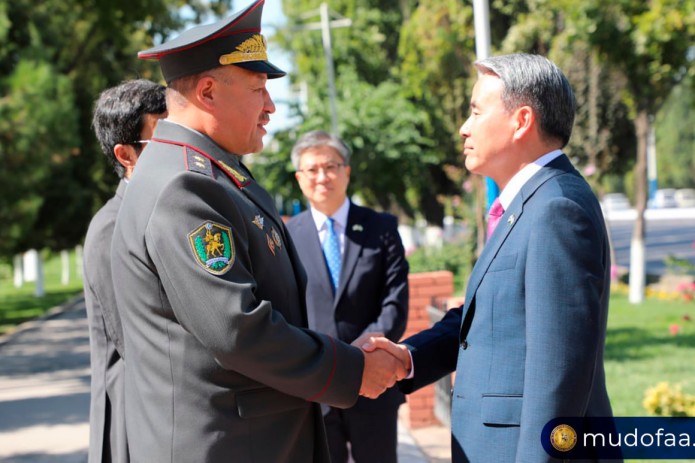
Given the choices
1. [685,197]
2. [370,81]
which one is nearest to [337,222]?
[370,81]

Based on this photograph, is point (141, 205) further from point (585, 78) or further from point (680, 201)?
point (680, 201)

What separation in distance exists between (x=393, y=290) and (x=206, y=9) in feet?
59.4

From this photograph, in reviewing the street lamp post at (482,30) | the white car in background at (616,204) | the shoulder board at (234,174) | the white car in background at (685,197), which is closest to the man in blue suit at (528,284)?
the shoulder board at (234,174)

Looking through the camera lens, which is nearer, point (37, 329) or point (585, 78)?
point (37, 329)

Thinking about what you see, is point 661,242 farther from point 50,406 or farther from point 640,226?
point 50,406

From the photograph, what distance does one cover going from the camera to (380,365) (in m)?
2.62

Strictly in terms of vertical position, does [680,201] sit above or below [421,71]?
below

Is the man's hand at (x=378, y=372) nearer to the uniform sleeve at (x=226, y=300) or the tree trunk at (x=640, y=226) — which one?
the uniform sleeve at (x=226, y=300)

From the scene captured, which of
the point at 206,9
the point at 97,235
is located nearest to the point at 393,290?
the point at 97,235

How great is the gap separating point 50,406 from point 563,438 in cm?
754

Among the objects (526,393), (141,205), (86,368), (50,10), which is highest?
(50,10)

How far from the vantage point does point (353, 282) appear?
13.4 feet

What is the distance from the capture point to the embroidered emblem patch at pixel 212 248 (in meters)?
2.15

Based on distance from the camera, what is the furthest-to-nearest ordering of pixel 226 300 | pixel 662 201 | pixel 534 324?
pixel 662 201 → pixel 534 324 → pixel 226 300
